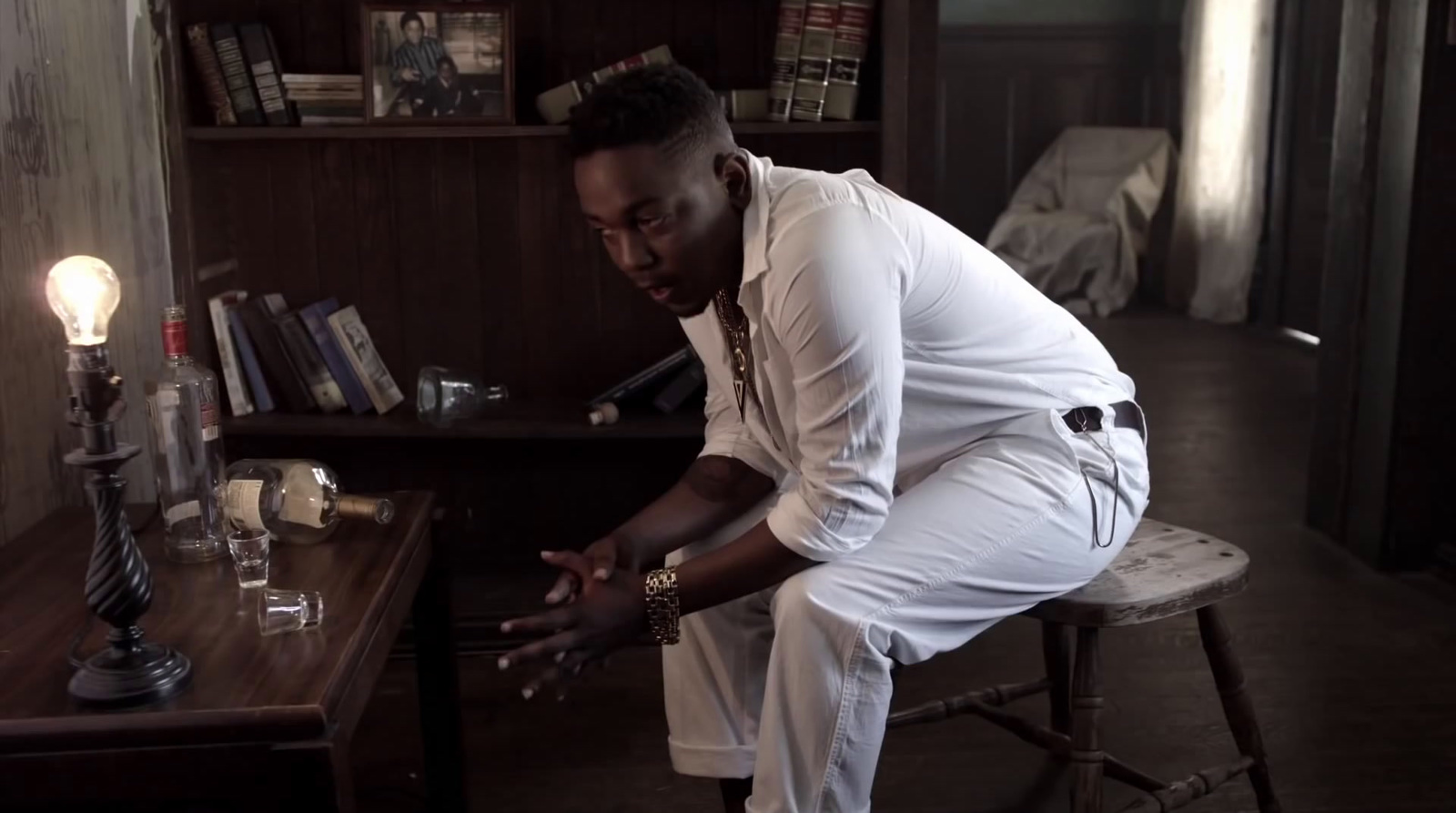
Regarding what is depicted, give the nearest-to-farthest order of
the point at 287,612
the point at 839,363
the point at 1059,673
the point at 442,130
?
the point at 287,612
the point at 839,363
the point at 1059,673
the point at 442,130

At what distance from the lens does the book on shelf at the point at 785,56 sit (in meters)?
2.36

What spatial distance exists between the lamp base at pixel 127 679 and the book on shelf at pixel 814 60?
157 cm

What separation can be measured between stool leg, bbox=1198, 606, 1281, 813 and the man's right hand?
0.75 metres

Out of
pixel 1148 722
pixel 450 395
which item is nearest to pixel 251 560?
pixel 450 395

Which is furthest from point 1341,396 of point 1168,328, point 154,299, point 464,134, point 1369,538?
point 1168,328

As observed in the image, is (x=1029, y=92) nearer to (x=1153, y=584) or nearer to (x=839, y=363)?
(x=1153, y=584)

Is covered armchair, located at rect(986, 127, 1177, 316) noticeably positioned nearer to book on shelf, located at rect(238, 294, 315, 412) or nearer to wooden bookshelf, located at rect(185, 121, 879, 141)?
wooden bookshelf, located at rect(185, 121, 879, 141)

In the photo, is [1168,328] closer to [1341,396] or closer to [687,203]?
[1341,396]

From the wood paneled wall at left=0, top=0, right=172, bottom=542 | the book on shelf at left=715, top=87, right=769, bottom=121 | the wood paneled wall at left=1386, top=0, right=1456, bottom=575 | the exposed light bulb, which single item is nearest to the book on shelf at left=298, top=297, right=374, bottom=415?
the wood paneled wall at left=0, top=0, right=172, bottom=542

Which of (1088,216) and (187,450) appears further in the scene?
(1088,216)

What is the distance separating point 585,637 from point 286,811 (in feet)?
1.27

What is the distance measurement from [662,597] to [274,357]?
4.41 feet

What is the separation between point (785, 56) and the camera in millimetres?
2373

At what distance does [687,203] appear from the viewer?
1.38 meters
